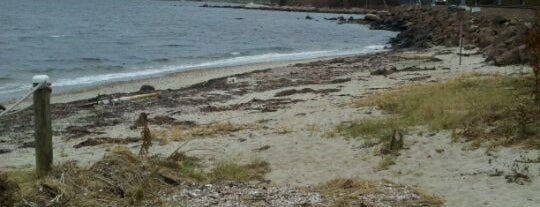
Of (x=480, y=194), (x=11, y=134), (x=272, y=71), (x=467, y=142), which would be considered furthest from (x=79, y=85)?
(x=480, y=194)

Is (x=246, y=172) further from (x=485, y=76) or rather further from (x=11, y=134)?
(x=485, y=76)

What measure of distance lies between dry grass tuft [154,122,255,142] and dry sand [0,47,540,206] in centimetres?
24

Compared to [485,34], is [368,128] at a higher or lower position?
higher

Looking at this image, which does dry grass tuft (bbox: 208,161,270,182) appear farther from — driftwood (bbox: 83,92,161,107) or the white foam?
the white foam

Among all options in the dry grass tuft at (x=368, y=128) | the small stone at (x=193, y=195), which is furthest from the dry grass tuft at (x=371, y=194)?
the dry grass tuft at (x=368, y=128)

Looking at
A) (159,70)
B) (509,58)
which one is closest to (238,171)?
(509,58)

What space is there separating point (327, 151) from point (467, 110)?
8.09 ft

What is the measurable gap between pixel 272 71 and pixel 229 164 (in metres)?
15.4

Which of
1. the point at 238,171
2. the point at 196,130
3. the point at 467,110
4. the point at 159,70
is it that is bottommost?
the point at 159,70

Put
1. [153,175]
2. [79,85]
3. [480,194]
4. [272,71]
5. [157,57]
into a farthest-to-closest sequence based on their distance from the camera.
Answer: [157,57]
[272,71]
[79,85]
[153,175]
[480,194]

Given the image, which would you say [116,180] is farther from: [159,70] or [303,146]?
[159,70]

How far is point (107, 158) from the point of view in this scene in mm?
7133

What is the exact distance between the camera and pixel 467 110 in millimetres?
9742

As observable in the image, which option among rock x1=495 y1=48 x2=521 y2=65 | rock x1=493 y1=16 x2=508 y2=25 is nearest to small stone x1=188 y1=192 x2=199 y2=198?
rock x1=495 y1=48 x2=521 y2=65
